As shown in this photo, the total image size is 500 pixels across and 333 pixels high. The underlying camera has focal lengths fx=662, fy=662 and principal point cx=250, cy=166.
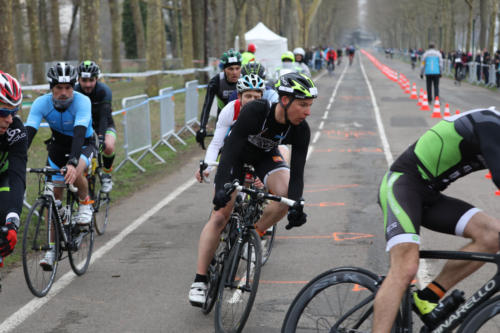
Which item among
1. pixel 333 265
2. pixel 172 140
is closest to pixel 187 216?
pixel 333 265

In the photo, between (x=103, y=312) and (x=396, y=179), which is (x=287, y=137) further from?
(x=103, y=312)

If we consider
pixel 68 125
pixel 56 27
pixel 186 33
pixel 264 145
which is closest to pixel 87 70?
pixel 68 125

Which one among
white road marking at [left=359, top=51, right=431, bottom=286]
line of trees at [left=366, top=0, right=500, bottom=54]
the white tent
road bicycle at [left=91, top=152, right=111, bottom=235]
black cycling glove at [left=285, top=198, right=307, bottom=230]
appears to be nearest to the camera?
black cycling glove at [left=285, top=198, right=307, bottom=230]

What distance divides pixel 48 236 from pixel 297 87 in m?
2.79

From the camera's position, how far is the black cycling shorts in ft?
12.8

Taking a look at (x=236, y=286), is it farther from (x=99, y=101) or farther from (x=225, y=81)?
(x=225, y=81)

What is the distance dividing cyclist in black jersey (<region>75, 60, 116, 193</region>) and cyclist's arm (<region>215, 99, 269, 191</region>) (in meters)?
3.59

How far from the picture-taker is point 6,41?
13.0 m

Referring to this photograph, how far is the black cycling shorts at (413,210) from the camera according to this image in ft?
12.8

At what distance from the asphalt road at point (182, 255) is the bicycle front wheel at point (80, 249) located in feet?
0.38

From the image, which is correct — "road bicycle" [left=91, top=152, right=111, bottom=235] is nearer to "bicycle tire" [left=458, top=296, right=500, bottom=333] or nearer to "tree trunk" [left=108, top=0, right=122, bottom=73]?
"bicycle tire" [left=458, top=296, right=500, bottom=333]

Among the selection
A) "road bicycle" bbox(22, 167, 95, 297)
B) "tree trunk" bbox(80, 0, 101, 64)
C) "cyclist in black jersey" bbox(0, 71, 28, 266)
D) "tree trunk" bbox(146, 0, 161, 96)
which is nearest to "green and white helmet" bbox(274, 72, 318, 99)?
"cyclist in black jersey" bbox(0, 71, 28, 266)

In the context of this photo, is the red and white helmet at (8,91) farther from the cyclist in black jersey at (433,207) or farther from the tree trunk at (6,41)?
the tree trunk at (6,41)

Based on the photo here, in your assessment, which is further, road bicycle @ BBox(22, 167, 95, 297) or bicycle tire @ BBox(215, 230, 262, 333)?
road bicycle @ BBox(22, 167, 95, 297)
